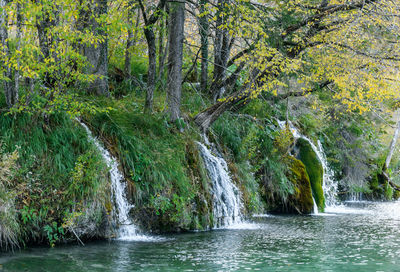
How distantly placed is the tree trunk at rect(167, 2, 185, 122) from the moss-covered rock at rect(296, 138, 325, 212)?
5177 millimetres

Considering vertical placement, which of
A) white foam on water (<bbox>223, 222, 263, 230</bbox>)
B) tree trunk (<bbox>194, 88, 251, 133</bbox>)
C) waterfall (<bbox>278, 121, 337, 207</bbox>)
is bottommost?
white foam on water (<bbox>223, 222, 263, 230</bbox>)

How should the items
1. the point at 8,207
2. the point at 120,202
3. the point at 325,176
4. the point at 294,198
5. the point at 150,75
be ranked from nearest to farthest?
the point at 8,207, the point at 120,202, the point at 150,75, the point at 294,198, the point at 325,176

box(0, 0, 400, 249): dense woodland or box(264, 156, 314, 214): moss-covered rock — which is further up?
box(0, 0, 400, 249): dense woodland

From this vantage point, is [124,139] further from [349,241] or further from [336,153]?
[336,153]

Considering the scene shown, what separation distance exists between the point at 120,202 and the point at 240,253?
2.31 metres

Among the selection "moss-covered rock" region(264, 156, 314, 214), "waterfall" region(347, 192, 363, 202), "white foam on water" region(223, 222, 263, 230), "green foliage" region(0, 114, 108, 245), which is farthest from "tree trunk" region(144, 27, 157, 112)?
"waterfall" region(347, 192, 363, 202)

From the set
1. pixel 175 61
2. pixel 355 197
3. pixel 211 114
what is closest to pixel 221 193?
pixel 211 114

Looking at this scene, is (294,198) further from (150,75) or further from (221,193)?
(150,75)

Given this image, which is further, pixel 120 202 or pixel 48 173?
pixel 120 202

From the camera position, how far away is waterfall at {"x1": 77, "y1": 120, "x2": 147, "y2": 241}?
27.3ft

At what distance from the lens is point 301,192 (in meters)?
13.2

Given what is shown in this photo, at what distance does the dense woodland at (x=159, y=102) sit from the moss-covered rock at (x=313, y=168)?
90 mm

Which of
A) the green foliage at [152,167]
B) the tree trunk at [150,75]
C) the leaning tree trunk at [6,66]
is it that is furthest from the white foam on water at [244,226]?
the leaning tree trunk at [6,66]

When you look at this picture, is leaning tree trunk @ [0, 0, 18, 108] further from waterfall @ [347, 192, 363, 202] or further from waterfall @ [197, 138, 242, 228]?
waterfall @ [347, 192, 363, 202]
